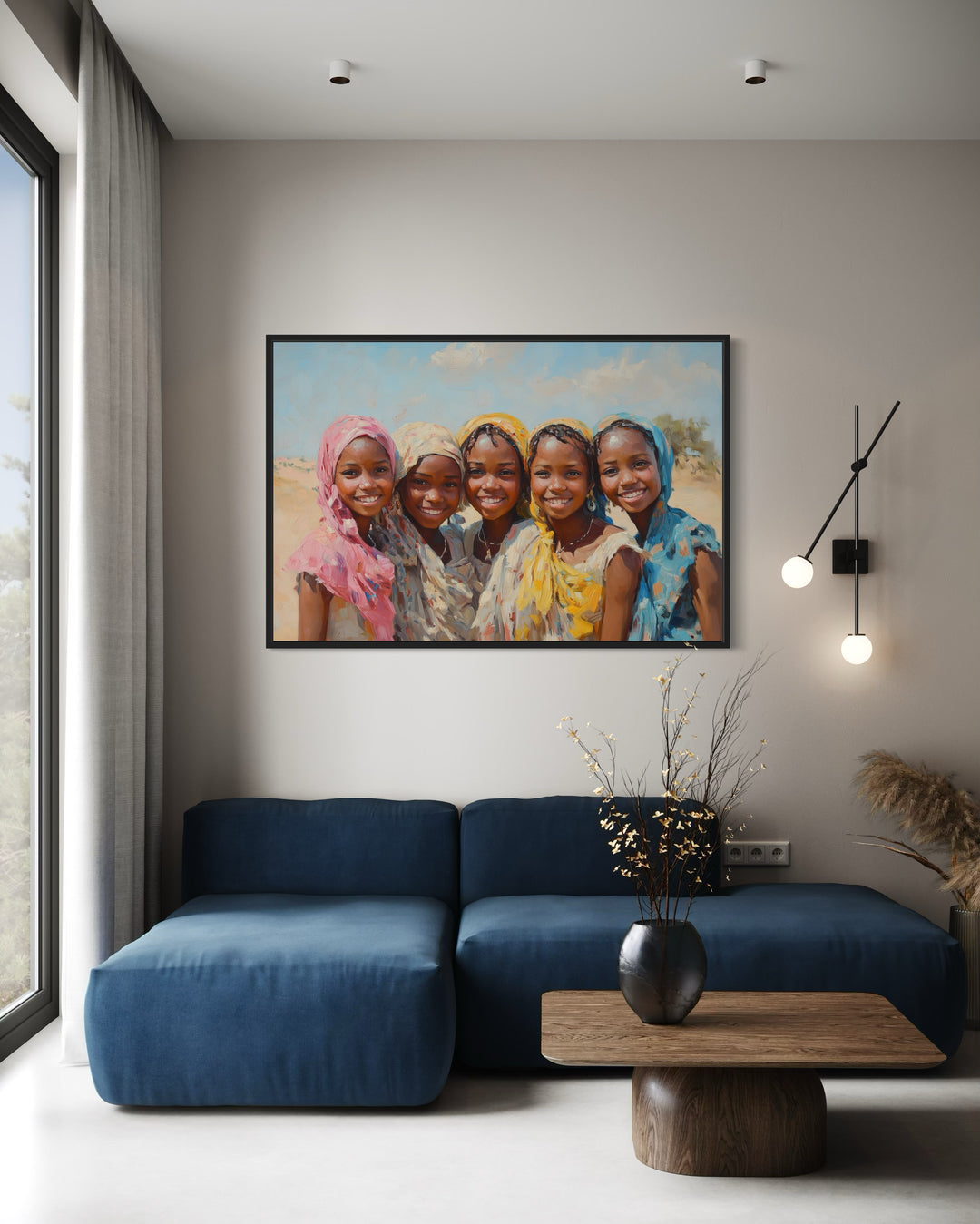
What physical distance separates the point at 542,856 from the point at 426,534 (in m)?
1.14

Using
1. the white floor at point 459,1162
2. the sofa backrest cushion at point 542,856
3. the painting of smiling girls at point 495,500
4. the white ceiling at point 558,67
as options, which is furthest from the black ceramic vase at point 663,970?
the white ceiling at point 558,67

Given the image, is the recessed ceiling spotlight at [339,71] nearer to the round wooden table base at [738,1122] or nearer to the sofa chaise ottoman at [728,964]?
the sofa chaise ottoman at [728,964]

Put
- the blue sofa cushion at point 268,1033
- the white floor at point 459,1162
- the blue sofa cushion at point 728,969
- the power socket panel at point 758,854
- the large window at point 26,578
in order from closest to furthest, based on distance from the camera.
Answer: the white floor at point 459,1162, the blue sofa cushion at point 268,1033, the blue sofa cushion at point 728,969, the large window at point 26,578, the power socket panel at point 758,854

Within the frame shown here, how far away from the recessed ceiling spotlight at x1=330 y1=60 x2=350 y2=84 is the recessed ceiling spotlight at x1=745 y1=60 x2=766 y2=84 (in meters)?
1.20

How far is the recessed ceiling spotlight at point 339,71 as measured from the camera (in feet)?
10.3

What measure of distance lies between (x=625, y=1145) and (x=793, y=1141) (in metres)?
0.39

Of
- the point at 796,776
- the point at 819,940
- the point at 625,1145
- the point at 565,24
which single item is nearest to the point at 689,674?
the point at 796,776

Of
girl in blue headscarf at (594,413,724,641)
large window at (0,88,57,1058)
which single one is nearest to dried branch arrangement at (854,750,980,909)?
girl in blue headscarf at (594,413,724,641)

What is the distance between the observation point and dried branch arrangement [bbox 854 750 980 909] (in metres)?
3.35

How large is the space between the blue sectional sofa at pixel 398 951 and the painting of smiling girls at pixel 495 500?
0.66 m

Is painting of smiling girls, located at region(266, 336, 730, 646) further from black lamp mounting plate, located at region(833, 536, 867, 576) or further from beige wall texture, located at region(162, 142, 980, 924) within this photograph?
black lamp mounting plate, located at region(833, 536, 867, 576)

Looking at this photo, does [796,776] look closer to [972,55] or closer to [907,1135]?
[907,1135]

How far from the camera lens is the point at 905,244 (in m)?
3.66

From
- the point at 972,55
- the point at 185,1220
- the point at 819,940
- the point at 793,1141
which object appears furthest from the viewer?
the point at 972,55
